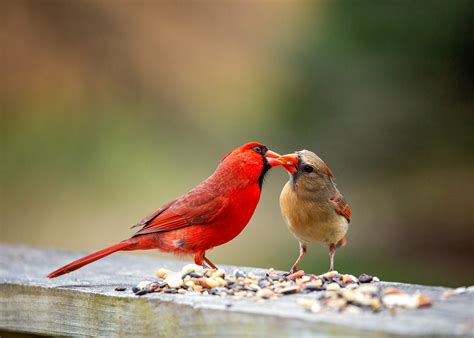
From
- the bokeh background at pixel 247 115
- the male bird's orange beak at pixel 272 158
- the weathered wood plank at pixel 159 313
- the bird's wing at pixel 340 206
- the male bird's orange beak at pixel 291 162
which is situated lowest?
the weathered wood plank at pixel 159 313

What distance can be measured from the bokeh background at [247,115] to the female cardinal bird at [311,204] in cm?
440

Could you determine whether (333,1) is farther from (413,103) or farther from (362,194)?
(362,194)

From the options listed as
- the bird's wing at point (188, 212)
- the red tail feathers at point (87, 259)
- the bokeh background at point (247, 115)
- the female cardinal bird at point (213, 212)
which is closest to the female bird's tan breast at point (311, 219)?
the female cardinal bird at point (213, 212)

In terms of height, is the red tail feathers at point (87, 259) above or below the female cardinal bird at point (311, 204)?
below

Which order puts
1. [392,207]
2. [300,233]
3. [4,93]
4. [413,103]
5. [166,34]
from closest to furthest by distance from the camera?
[300,233] → [413,103] → [392,207] → [4,93] → [166,34]

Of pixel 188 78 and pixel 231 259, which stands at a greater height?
pixel 188 78

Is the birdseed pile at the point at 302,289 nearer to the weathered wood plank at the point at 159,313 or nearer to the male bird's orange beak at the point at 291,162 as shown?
the weathered wood plank at the point at 159,313

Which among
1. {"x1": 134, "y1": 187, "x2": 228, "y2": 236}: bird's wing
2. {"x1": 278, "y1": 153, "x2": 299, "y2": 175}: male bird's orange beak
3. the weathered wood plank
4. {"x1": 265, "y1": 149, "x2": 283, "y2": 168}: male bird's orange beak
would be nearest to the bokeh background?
{"x1": 278, "y1": 153, "x2": 299, "y2": 175}: male bird's orange beak

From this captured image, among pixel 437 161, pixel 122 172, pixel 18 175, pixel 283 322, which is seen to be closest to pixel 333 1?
pixel 437 161

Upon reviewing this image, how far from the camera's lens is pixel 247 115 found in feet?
40.4

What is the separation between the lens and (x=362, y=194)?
1080 cm

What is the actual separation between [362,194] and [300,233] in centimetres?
672

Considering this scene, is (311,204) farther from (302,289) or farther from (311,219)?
(302,289)

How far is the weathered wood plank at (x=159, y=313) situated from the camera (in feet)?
7.95
